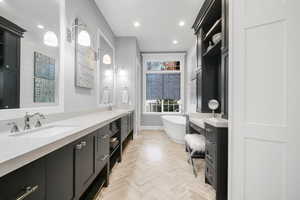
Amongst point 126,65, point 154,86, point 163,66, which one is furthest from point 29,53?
point 163,66

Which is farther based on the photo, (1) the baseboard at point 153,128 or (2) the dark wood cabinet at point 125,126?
(1) the baseboard at point 153,128

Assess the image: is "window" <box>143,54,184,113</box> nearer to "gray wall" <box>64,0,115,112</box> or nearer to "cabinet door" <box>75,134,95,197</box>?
"gray wall" <box>64,0,115,112</box>

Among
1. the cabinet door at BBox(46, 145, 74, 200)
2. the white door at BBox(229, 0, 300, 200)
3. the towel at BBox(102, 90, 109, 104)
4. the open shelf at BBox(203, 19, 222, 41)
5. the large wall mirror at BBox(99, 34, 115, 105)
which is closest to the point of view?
the cabinet door at BBox(46, 145, 74, 200)

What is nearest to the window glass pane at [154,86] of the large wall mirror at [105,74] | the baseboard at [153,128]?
the baseboard at [153,128]

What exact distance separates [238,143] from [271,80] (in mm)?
599

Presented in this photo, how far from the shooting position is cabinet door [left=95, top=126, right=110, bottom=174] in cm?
161

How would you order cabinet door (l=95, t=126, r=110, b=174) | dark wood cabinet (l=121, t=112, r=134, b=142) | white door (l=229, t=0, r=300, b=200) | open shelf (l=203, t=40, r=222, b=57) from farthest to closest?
dark wood cabinet (l=121, t=112, r=134, b=142) → open shelf (l=203, t=40, r=222, b=57) → cabinet door (l=95, t=126, r=110, b=174) → white door (l=229, t=0, r=300, b=200)

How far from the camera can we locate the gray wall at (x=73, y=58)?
2.06 metres

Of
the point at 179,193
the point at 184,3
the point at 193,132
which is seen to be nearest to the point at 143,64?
the point at 184,3

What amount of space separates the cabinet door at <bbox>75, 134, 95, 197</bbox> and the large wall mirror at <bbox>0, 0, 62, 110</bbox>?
651 mm

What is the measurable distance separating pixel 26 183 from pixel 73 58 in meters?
1.90

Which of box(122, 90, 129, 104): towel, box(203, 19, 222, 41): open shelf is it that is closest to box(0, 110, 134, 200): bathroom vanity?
box(203, 19, 222, 41): open shelf

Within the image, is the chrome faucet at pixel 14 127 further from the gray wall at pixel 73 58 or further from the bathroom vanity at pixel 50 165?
the gray wall at pixel 73 58

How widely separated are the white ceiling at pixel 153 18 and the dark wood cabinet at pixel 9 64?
2.23 meters
